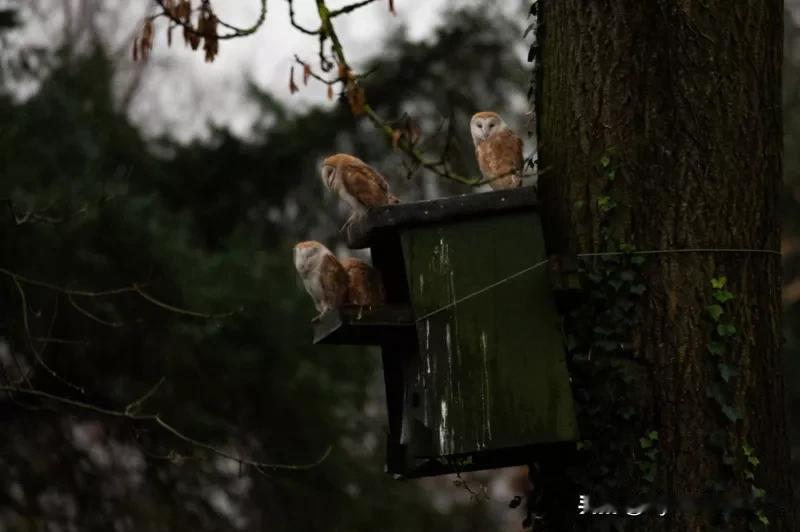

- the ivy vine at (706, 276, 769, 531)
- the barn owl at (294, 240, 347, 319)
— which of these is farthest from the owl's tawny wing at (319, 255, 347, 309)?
the ivy vine at (706, 276, 769, 531)

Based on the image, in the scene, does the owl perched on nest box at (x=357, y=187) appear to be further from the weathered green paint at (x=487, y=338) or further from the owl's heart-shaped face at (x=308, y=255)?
the weathered green paint at (x=487, y=338)

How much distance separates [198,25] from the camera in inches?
157

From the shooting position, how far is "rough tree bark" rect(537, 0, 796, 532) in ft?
11.4

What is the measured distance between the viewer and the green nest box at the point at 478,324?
11.6 ft

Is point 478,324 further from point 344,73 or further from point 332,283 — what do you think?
point 344,73

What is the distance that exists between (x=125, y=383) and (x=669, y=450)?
5.51 meters

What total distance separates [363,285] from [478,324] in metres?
0.59

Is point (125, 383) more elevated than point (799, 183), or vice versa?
point (799, 183)

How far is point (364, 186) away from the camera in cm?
400

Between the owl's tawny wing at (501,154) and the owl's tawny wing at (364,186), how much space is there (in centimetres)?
36

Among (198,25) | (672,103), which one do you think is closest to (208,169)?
(198,25)

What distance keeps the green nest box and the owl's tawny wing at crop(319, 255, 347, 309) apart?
224 millimetres

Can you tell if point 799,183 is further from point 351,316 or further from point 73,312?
point 351,316

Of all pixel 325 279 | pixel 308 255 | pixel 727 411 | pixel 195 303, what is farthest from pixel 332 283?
pixel 195 303
